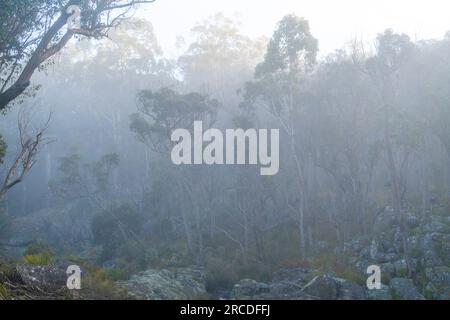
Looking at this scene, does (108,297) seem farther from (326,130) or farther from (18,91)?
(326,130)

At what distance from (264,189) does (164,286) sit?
13470 millimetres

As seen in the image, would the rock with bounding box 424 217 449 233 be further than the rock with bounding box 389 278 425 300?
Yes

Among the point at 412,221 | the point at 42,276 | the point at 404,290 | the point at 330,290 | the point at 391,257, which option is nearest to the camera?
the point at 42,276

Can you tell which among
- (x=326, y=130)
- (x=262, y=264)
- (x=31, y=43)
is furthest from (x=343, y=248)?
(x=31, y=43)

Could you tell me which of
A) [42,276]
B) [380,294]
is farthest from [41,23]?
[380,294]

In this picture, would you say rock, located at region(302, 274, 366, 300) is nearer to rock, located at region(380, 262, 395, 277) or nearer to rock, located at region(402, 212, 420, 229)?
rock, located at region(380, 262, 395, 277)

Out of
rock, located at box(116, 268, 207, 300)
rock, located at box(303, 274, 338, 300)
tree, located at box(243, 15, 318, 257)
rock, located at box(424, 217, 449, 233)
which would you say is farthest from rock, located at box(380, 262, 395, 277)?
tree, located at box(243, 15, 318, 257)

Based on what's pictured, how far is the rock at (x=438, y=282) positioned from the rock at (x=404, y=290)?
409 millimetres

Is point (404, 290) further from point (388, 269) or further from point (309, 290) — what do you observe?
point (309, 290)

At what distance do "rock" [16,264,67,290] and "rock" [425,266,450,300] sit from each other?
9.97m

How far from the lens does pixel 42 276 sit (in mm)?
11156

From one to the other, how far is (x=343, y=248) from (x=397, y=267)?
4930 mm

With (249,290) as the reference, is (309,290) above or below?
above

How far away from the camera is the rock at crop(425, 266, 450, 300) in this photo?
49.2 ft
